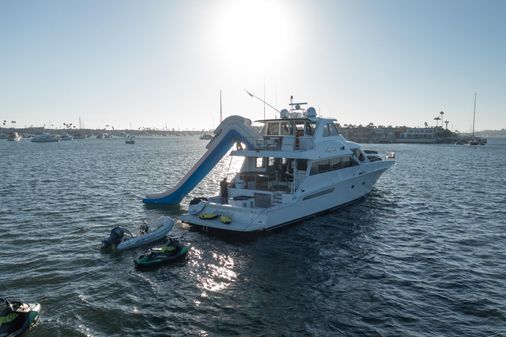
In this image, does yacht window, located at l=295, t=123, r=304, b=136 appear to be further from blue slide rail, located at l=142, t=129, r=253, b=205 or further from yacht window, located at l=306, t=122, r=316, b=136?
blue slide rail, located at l=142, t=129, r=253, b=205

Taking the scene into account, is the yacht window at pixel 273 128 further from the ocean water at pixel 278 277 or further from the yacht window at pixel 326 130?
the ocean water at pixel 278 277

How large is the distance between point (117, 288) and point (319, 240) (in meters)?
9.67

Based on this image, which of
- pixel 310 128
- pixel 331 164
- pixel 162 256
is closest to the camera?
pixel 162 256

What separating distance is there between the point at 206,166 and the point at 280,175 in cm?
551

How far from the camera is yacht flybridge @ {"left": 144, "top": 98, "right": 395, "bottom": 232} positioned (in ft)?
59.1

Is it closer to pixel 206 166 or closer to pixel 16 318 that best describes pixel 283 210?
pixel 206 166

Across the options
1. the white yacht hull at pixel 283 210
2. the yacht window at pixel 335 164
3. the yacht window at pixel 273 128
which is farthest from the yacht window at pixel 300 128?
the white yacht hull at pixel 283 210

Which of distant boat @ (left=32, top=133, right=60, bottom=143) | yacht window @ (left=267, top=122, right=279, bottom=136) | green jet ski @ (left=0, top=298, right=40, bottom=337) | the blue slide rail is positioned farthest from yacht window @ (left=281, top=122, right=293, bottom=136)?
distant boat @ (left=32, top=133, right=60, bottom=143)

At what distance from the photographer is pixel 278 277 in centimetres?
1335

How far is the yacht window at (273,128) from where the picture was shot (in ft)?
75.1

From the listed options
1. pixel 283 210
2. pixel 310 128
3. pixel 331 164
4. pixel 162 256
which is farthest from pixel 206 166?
pixel 162 256

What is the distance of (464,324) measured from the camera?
10.4m

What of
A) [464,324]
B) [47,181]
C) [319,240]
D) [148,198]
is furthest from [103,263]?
[47,181]

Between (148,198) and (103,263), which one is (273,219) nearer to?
(103,263)
